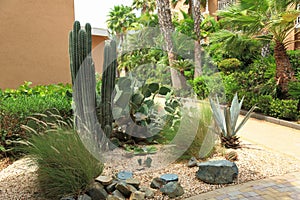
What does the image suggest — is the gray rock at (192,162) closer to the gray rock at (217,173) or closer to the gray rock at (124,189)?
the gray rock at (217,173)

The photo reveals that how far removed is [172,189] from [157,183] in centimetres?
28

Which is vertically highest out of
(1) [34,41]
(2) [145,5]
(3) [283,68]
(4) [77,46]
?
(2) [145,5]

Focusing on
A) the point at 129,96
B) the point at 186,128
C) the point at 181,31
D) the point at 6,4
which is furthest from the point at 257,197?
the point at 181,31

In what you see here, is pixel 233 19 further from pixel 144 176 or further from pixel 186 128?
pixel 144 176

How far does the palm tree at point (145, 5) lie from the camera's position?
27.1m

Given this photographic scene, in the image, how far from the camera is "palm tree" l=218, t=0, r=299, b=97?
831 cm

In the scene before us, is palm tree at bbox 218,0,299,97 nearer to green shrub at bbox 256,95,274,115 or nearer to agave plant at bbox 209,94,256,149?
green shrub at bbox 256,95,274,115

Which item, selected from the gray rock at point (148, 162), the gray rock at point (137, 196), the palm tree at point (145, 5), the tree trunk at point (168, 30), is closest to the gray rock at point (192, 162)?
the gray rock at point (148, 162)

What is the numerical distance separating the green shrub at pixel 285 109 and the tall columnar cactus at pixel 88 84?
18.6ft

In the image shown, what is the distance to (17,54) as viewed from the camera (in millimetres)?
7172

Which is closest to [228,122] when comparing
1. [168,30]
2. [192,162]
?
[192,162]

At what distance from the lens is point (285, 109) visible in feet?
27.1

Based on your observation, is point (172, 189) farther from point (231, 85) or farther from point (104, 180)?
point (231, 85)

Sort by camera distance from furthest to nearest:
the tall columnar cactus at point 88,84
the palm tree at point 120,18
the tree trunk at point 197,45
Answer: the palm tree at point 120,18
the tree trunk at point 197,45
the tall columnar cactus at point 88,84
